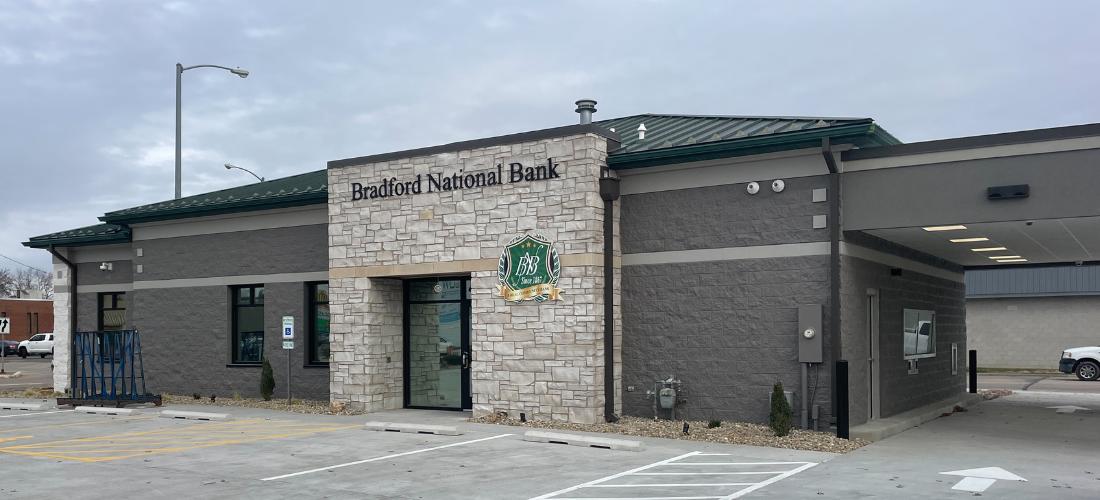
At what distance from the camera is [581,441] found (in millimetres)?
14883

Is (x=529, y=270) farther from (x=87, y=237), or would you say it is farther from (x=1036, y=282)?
(x=1036, y=282)

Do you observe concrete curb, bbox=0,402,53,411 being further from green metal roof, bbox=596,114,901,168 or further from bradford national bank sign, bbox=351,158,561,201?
green metal roof, bbox=596,114,901,168

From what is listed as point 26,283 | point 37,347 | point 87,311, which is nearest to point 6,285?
point 26,283

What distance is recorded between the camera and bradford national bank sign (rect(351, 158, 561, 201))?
18.1m

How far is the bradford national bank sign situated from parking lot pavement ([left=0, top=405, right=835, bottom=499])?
4558 millimetres

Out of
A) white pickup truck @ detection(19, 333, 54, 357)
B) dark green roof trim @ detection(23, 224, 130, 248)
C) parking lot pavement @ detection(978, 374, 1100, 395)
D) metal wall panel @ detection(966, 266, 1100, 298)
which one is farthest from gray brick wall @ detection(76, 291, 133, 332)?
white pickup truck @ detection(19, 333, 54, 357)

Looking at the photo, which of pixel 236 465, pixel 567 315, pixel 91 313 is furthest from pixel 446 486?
pixel 91 313

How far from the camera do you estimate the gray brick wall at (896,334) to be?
1653cm

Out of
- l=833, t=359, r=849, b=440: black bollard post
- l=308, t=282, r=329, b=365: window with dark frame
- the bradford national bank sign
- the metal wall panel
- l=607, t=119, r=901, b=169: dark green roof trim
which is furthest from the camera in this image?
the metal wall panel

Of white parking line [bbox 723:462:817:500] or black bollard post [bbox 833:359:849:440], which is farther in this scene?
black bollard post [bbox 833:359:849:440]

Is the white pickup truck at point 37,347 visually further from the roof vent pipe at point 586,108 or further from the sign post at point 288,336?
the roof vent pipe at point 586,108

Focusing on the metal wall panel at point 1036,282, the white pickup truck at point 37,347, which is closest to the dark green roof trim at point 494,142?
the metal wall panel at point 1036,282

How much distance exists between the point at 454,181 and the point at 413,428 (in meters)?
5.00

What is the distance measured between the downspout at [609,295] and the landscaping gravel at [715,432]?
1.56ft
